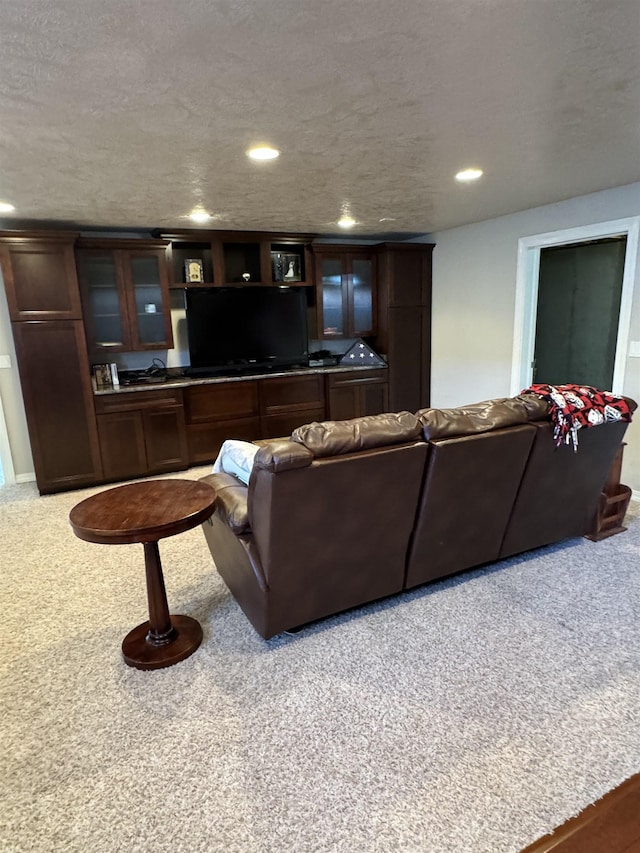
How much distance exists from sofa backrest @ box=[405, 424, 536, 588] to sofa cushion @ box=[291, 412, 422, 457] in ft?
0.52

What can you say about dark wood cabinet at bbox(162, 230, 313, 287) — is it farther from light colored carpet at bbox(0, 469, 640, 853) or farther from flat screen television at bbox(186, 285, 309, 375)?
light colored carpet at bbox(0, 469, 640, 853)

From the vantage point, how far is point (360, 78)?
180 cm

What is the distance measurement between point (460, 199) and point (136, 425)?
3386 millimetres

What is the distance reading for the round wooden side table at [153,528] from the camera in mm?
1917

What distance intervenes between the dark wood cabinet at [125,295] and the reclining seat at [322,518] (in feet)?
9.29

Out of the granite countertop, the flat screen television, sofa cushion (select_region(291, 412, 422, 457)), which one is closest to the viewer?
sofa cushion (select_region(291, 412, 422, 457))

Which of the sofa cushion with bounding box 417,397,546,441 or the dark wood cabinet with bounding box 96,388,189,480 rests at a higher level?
the sofa cushion with bounding box 417,397,546,441

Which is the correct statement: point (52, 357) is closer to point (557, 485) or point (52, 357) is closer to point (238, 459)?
point (238, 459)

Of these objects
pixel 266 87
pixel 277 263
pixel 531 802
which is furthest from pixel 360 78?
pixel 277 263

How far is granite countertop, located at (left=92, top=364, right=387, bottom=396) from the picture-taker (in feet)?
14.7

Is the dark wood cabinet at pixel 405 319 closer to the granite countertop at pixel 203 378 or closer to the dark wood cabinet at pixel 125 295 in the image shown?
the granite countertop at pixel 203 378

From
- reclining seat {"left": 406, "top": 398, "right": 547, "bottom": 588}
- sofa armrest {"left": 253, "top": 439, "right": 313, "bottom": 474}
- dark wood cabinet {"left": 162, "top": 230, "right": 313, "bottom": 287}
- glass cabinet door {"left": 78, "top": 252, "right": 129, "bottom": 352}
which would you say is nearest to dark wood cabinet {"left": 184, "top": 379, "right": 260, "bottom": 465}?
glass cabinet door {"left": 78, "top": 252, "right": 129, "bottom": 352}

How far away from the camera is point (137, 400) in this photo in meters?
4.50

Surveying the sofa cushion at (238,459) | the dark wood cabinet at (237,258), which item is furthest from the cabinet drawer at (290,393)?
the sofa cushion at (238,459)
